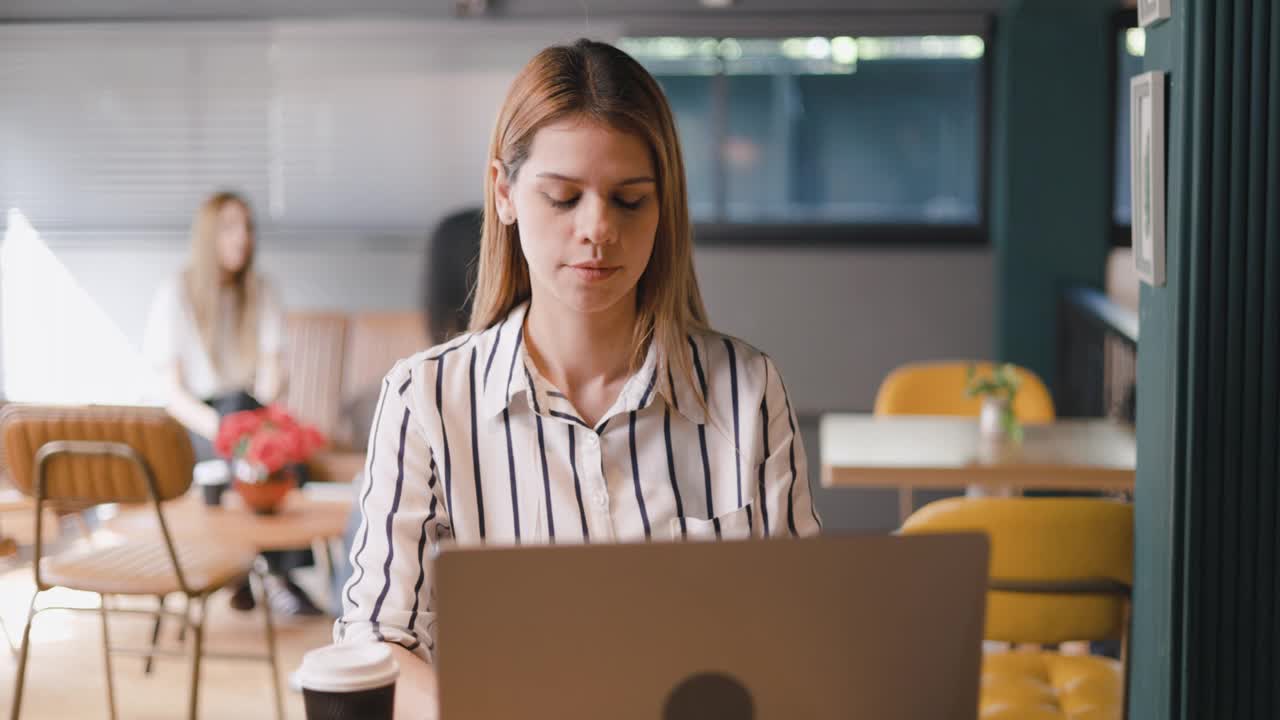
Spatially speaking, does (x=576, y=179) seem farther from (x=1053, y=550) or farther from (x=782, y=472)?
(x=1053, y=550)

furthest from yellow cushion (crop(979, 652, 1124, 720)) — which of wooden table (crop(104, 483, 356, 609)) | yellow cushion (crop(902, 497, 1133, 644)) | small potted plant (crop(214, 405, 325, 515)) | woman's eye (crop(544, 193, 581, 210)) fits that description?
small potted plant (crop(214, 405, 325, 515))

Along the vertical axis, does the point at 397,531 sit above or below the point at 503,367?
below

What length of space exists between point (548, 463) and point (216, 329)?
3.75 meters

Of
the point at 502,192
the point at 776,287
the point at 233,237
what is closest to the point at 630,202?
the point at 502,192

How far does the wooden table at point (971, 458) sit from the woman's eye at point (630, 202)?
174cm

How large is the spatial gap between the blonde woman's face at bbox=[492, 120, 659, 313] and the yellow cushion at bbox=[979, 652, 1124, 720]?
4.07 feet

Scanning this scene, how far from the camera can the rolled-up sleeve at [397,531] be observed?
1.34 meters

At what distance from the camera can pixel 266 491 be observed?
3668 millimetres

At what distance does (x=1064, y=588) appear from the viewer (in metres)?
2.28

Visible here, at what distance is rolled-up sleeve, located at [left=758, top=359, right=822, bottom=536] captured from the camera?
4.71ft

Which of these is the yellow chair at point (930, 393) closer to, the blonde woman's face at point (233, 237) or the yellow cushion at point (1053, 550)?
the yellow cushion at point (1053, 550)

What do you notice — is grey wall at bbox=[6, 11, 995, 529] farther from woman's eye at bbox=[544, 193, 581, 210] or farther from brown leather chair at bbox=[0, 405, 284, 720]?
woman's eye at bbox=[544, 193, 581, 210]

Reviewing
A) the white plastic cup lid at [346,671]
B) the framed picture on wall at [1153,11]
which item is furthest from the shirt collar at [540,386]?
the framed picture on wall at [1153,11]

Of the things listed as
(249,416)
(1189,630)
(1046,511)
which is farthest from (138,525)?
(1189,630)
